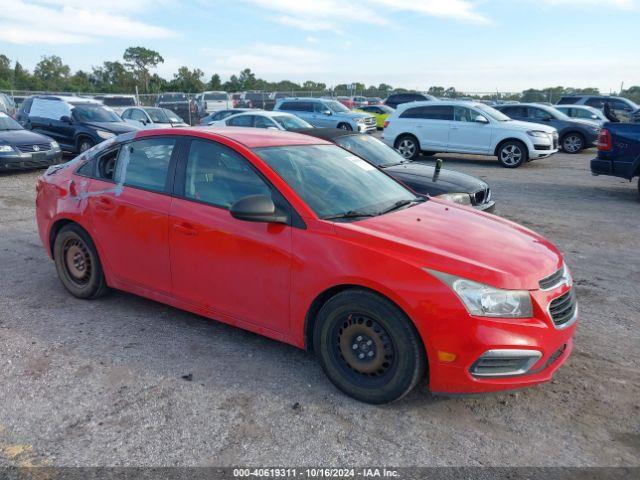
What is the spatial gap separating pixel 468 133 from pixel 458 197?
28.3ft

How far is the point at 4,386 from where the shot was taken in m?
3.47

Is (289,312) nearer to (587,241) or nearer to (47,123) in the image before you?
(587,241)

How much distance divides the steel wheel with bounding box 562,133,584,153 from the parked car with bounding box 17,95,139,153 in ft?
46.0

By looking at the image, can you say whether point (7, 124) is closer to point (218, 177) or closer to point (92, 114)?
point (92, 114)

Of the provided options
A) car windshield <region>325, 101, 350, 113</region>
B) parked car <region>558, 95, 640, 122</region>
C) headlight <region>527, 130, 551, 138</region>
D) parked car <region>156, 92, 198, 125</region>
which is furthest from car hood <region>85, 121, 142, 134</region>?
parked car <region>558, 95, 640, 122</region>

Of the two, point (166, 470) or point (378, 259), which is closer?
point (166, 470)

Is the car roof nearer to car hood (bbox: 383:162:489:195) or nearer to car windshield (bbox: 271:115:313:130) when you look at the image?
car hood (bbox: 383:162:489:195)

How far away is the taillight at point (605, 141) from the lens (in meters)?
10.1

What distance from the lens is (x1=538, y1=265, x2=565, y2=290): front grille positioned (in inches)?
127

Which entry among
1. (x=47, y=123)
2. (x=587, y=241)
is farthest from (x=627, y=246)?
(x=47, y=123)

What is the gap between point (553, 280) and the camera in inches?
132

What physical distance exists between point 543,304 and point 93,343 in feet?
10.2

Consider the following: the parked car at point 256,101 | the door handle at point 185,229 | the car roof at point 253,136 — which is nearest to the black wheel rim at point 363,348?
the door handle at point 185,229

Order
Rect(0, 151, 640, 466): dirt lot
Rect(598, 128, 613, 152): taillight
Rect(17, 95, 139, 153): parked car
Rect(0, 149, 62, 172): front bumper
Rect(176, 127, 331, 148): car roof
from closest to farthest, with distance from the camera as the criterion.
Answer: Rect(0, 151, 640, 466): dirt lot
Rect(176, 127, 331, 148): car roof
Rect(598, 128, 613, 152): taillight
Rect(0, 149, 62, 172): front bumper
Rect(17, 95, 139, 153): parked car
